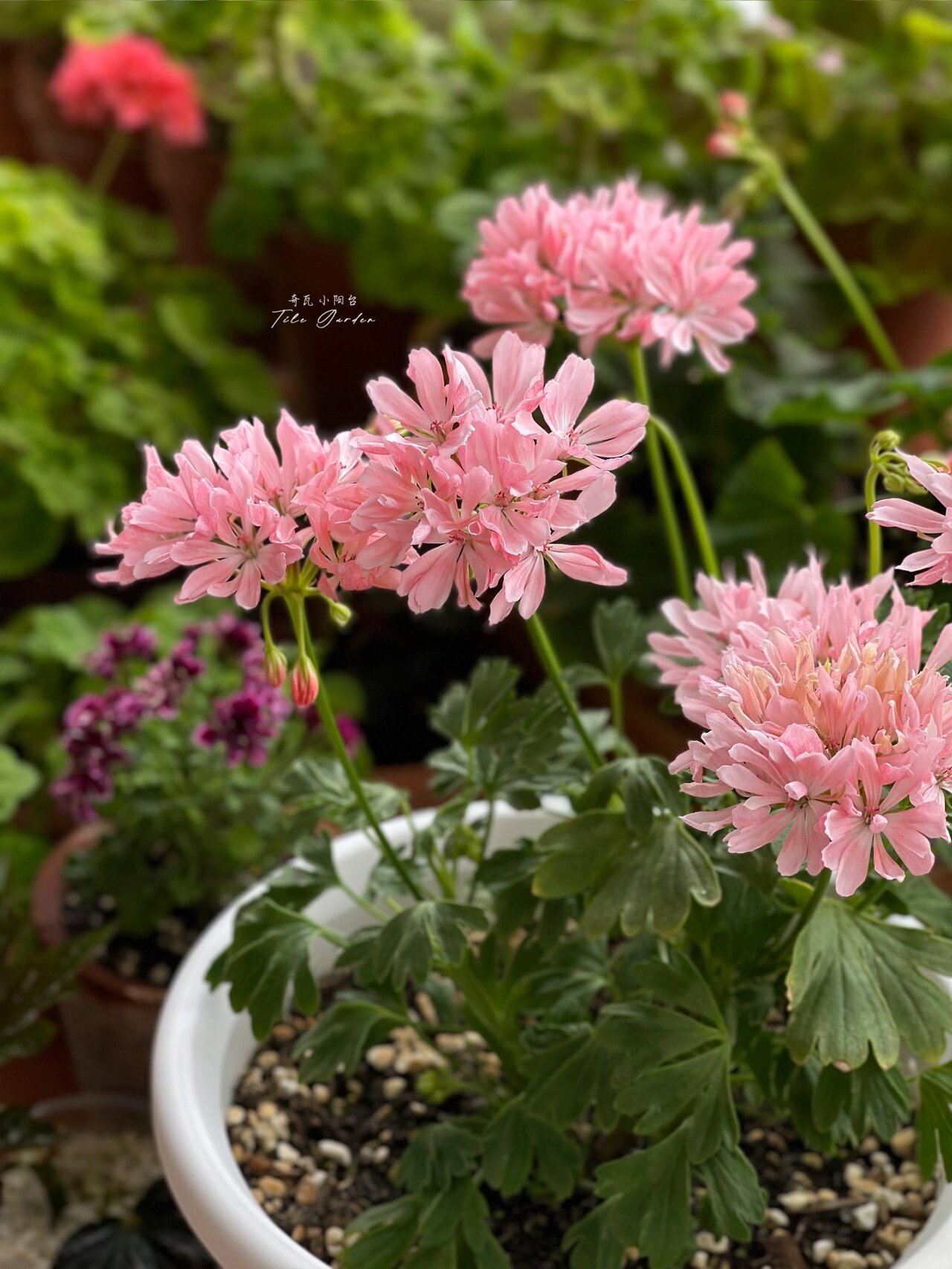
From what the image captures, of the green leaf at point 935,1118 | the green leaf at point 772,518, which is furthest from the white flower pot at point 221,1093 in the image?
the green leaf at point 772,518

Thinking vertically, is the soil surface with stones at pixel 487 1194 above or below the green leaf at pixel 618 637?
below

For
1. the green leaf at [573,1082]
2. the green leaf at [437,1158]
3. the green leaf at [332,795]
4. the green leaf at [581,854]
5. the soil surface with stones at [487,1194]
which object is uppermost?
the green leaf at [581,854]

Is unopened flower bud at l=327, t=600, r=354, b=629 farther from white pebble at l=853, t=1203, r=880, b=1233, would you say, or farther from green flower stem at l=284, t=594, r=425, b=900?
white pebble at l=853, t=1203, r=880, b=1233

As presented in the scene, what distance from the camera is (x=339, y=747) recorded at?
713 mm

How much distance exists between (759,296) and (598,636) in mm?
881

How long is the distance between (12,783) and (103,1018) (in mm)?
220

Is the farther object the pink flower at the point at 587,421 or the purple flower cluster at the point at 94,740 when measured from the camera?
the purple flower cluster at the point at 94,740

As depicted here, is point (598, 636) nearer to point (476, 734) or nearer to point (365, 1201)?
point (476, 734)

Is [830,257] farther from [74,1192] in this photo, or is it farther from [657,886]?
[74,1192]

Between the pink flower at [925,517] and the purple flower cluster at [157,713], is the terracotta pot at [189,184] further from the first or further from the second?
the pink flower at [925,517]

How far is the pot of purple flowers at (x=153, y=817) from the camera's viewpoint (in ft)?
3.84

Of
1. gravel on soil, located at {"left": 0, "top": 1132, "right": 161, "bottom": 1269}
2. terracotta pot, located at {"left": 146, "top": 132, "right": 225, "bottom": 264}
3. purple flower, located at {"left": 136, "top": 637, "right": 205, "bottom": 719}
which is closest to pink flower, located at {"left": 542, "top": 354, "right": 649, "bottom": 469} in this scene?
purple flower, located at {"left": 136, "top": 637, "right": 205, "bottom": 719}

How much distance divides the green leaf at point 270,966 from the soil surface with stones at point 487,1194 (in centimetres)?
17

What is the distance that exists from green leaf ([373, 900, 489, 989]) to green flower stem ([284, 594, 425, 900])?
4 centimetres
